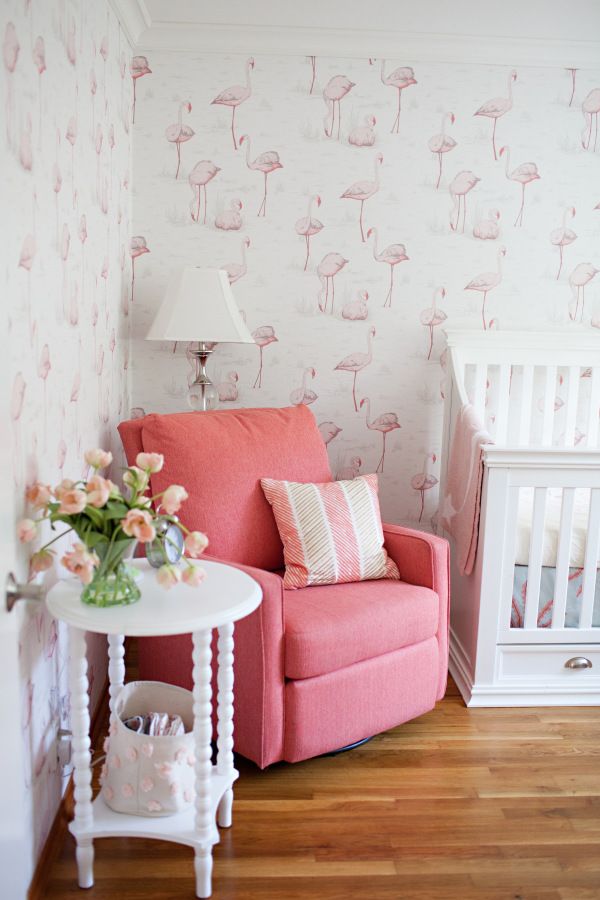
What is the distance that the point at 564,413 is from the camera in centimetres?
313

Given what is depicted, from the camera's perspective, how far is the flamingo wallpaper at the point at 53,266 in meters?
1.43

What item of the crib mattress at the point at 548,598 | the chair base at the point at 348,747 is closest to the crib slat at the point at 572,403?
the crib mattress at the point at 548,598

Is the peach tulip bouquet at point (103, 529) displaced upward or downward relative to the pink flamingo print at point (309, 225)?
downward

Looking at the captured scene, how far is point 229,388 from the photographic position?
3.06 meters

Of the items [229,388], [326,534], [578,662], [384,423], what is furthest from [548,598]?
[229,388]

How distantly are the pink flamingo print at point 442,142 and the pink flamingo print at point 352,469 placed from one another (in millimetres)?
1166

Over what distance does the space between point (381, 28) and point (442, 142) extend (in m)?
0.46

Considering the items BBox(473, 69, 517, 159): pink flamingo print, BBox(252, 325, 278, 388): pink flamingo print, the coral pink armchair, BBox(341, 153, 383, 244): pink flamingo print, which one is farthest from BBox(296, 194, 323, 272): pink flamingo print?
the coral pink armchair

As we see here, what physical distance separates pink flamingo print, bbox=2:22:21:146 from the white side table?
35.0 inches

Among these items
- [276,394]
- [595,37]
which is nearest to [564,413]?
[276,394]

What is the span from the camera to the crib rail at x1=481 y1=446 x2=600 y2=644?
7.68ft

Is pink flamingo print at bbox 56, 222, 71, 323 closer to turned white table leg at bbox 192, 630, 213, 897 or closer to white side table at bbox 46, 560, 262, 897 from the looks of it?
white side table at bbox 46, 560, 262, 897

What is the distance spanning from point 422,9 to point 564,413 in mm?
1617

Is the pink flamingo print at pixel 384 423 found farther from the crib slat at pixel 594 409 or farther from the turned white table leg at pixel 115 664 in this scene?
the turned white table leg at pixel 115 664
